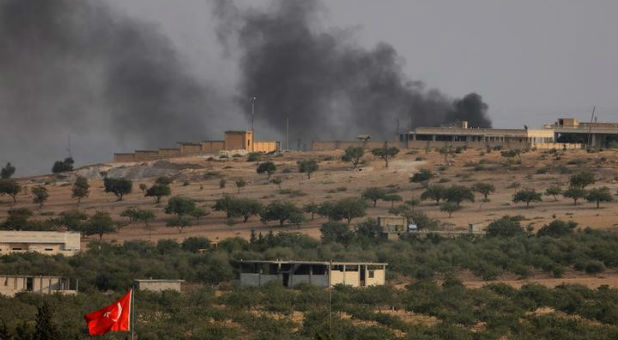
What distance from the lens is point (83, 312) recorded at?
6219cm

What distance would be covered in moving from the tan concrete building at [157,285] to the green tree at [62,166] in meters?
78.7

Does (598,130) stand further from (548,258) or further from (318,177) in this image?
(548,258)

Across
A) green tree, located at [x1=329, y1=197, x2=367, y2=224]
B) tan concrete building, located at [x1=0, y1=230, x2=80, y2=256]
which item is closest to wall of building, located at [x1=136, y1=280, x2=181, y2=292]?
tan concrete building, located at [x1=0, y1=230, x2=80, y2=256]

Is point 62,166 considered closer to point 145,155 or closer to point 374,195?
point 145,155

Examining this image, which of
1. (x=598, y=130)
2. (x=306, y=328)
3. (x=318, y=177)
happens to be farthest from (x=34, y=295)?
(x=598, y=130)

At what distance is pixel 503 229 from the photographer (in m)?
93.3

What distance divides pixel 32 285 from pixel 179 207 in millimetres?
36205

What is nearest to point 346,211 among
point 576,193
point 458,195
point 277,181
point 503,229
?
point 458,195

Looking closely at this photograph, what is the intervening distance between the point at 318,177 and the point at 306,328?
64176mm

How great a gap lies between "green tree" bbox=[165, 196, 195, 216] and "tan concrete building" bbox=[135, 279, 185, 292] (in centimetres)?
3284

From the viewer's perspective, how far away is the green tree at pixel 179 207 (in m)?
106

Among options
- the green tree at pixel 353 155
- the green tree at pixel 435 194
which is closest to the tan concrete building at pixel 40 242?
the green tree at pixel 435 194

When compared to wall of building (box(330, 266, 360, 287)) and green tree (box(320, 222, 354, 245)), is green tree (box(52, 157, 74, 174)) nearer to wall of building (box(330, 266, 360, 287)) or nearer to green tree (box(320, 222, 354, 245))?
green tree (box(320, 222, 354, 245))

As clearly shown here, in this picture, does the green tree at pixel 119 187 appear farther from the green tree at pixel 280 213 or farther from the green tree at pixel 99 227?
the green tree at pixel 99 227
